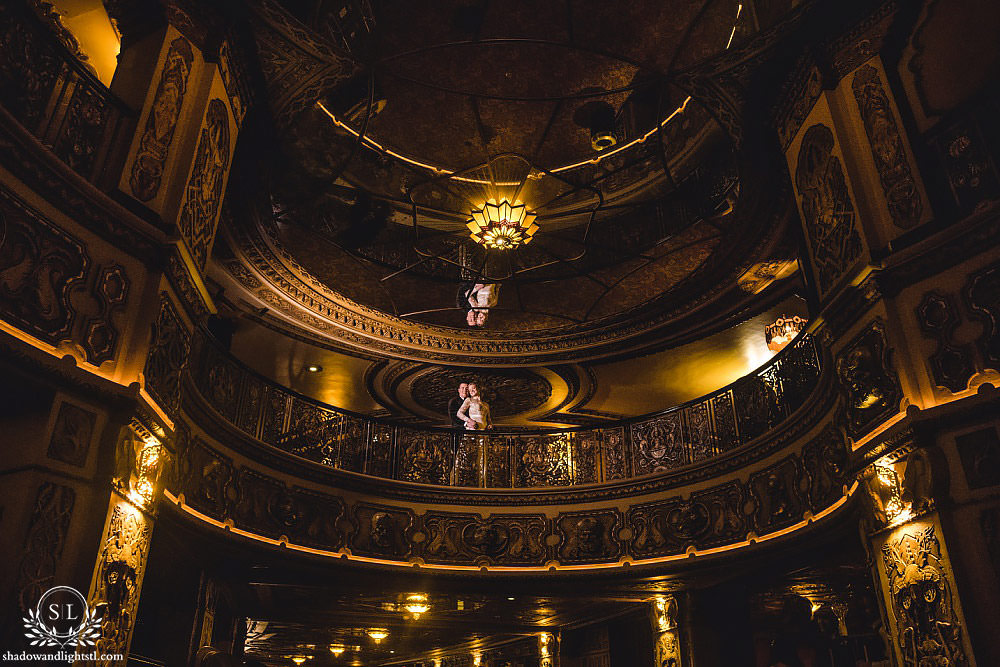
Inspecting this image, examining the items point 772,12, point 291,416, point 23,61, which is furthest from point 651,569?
point 23,61

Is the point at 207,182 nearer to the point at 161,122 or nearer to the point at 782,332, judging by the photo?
the point at 161,122

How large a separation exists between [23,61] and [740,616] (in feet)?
36.1

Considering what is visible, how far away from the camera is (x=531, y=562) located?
36.6 ft

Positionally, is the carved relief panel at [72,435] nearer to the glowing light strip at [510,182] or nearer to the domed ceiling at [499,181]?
the domed ceiling at [499,181]

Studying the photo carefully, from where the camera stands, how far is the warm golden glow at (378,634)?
14422mm

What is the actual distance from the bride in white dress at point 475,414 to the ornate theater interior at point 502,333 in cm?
8

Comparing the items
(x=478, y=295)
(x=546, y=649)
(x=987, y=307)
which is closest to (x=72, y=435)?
(x=987, y=307)

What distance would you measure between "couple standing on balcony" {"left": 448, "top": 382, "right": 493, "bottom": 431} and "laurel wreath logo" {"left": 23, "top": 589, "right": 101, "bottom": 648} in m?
8.12

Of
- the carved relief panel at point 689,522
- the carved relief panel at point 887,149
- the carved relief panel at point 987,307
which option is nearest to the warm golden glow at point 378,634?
the carved relief panel at point 689,522

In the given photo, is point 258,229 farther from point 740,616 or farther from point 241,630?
point 740,616

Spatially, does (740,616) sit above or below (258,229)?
below

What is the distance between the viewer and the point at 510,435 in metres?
12.2

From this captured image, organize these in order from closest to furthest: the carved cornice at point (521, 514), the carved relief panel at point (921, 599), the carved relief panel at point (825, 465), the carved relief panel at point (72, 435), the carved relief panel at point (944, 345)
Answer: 1. the carved relief panel at point (72, 435)
2. the carved relief panel at point (921, 599)
3. the carved relief panel at point (944, 345)
4. the carved relief panel at point (825, 465)
5. the carved cornice at point (521, 514)

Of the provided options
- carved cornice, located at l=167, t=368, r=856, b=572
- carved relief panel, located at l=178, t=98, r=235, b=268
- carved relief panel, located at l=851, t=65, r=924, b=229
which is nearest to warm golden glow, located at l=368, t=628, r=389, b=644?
carved cornice, located at l=167, t=368, r=856, b=572
